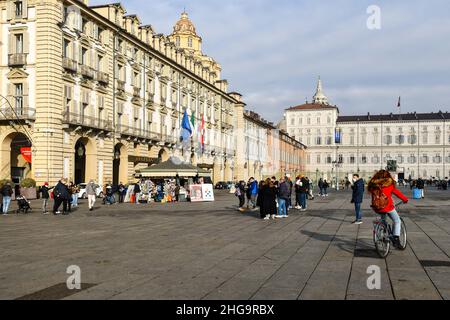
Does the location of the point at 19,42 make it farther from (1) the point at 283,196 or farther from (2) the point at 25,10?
(1) the point at 283,196

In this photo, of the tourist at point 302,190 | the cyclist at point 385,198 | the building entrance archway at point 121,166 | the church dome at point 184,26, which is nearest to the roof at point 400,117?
the church dome at point 184,26

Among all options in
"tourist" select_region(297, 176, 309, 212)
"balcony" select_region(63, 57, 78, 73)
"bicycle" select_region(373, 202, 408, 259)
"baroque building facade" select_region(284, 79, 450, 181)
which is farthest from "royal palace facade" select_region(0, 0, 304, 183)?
"baroque building facade" select_region(284, 79, 450, 181)

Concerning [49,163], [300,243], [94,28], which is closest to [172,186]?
[49,163]

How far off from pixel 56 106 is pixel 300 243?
28940 mm

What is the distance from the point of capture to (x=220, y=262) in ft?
30.1

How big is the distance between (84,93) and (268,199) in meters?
A: 26.3

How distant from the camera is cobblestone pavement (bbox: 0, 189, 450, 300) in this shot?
6797mm

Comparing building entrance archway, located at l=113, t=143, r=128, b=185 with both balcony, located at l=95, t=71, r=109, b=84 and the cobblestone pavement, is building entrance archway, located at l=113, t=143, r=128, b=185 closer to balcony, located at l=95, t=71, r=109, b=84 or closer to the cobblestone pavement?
balcony, located at l=95, t=71, r=109, b=84

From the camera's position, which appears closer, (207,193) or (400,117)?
(207,193)

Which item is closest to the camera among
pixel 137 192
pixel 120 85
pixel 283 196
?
pixel 283 196

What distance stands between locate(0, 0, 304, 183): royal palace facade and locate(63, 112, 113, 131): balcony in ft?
0.33

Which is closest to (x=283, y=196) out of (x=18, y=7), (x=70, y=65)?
(x=70, y=65)

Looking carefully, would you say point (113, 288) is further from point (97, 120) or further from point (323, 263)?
point (97, 120)

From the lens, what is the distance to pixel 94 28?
1671 inches
